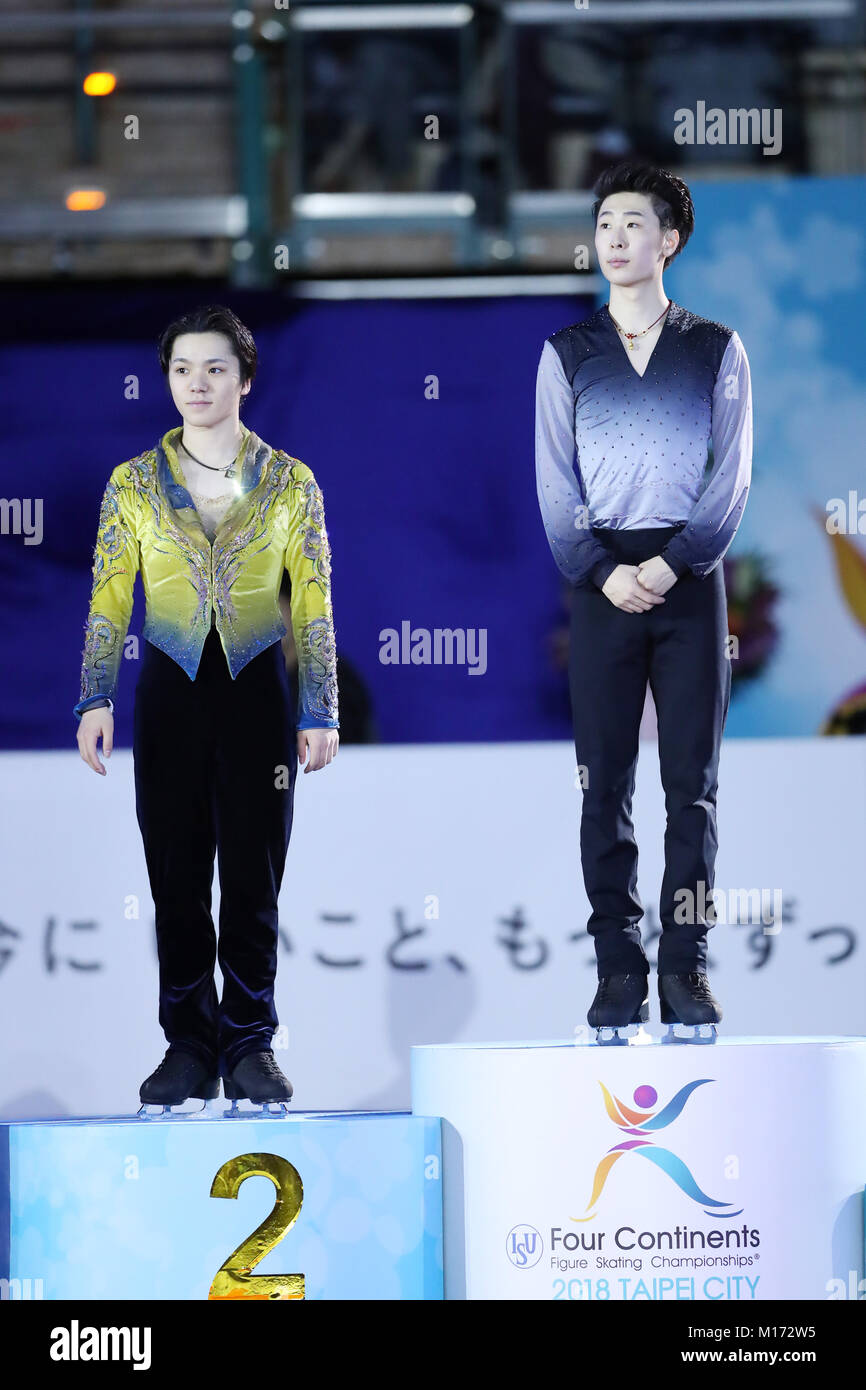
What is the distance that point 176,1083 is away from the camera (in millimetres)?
3398

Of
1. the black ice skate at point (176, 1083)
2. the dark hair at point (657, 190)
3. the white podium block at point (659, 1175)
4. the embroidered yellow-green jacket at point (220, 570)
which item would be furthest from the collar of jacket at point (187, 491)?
the white podium block at point (659, 1175)

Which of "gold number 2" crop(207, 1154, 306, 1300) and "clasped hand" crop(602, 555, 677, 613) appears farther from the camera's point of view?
"clasped hand" crop(602, 555, 677, 613)

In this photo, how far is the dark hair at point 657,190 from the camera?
347 centimetres

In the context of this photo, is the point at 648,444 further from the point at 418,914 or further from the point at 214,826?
the point at 418,914

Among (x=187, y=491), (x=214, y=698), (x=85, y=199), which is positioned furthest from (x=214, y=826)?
(x=85, y=199)

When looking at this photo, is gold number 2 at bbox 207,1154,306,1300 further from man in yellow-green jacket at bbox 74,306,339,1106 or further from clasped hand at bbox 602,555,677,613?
clasped hand at bbox 602,555,677,613

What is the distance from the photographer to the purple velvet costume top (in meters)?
3.44

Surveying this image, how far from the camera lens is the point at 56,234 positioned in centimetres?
522

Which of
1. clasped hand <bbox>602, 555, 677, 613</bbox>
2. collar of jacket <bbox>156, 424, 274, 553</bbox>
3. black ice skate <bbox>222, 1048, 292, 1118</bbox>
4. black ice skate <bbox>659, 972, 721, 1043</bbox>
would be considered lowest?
black ice skate <bbox>222, 1048, 292, 1118</bbox>

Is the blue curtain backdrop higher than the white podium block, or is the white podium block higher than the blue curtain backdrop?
the blue curtain backdrop

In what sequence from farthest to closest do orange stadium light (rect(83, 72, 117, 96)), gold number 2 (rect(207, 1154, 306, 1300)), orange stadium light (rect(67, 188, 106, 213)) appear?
1. orange stadium light (rect(83, 72, 117, 96))
2. orange stadium light (rect(67, 188, 106, 213))
3. gold number 2 (rect(207, 1154, 306, 1300))

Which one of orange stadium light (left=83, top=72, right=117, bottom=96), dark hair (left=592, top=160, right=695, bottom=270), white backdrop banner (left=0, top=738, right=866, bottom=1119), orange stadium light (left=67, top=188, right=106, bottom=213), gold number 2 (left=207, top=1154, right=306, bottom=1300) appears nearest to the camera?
gold number 2 (left=207, top=1154, right=306, bottom=1300)

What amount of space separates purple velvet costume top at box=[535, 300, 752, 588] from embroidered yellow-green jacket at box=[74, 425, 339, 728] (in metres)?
0.48

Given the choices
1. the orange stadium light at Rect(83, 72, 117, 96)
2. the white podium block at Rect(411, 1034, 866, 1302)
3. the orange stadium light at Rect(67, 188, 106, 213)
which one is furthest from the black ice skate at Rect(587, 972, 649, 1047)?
the orange stadium light at Rect(83, 72, 117, 96)
